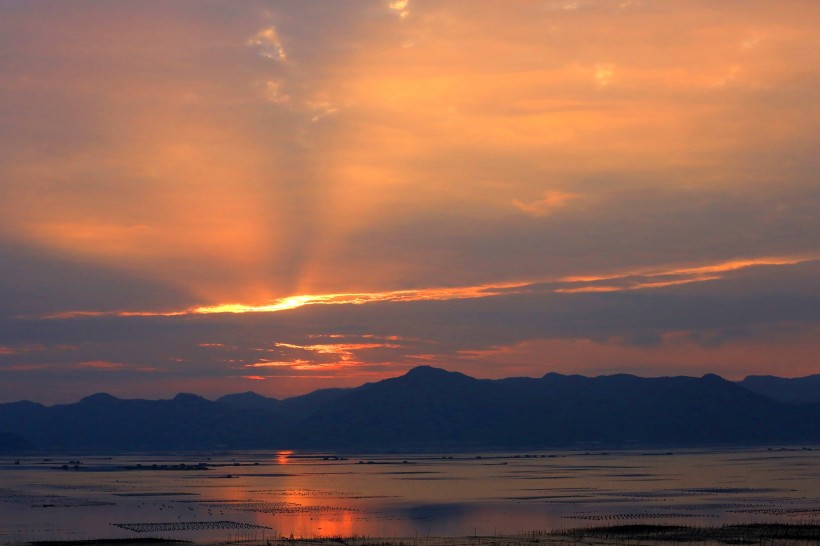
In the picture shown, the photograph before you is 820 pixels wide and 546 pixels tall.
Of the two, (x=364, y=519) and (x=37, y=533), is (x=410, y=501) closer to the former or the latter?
(x=364, y=519)

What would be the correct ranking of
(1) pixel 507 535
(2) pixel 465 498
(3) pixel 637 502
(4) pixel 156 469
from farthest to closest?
(4) pixel 156 469 → (2) pixel 465 498 → (3) pixel 637 502 → (1) pixel 507 535

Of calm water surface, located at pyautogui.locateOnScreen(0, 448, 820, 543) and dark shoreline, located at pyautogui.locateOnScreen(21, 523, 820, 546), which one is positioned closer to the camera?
dark shoreline, located at pyautogui.locateOnScreen(21, 523, 820, 546)

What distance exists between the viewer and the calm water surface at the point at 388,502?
71125 mm

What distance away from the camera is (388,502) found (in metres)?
92.1

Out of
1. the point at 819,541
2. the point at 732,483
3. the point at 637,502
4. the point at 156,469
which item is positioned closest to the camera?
the point at 819,541

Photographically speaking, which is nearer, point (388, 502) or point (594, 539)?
point (594, 539)

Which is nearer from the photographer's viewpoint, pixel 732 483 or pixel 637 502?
pixel 637 502

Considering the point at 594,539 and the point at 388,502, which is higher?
the point at 594,539

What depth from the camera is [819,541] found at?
2295 inches

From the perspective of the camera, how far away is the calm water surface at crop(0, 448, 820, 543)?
71125mm

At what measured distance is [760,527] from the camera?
66.4m

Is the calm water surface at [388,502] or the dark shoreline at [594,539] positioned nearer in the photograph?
the dark shoreline at [594,539]

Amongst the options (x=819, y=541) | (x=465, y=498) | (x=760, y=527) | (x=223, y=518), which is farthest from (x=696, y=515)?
(x=223, y=518)

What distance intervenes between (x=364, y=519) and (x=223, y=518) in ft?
38.9
